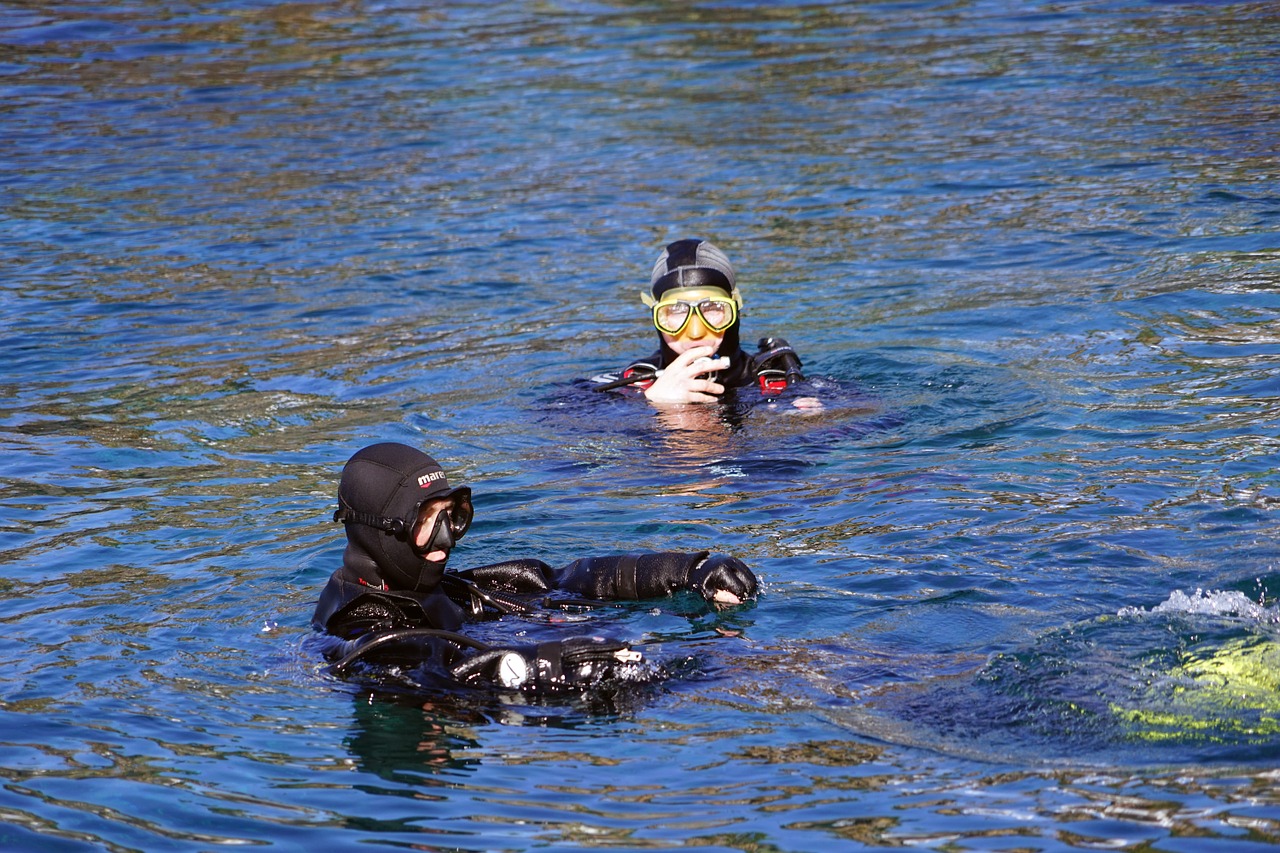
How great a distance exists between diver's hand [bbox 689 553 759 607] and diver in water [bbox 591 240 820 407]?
309cm

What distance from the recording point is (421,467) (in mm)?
5500

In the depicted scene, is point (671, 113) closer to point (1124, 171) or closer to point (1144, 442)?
point (1124, 171)

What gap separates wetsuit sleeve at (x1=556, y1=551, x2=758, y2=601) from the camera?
580cm

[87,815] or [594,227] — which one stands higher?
[594,227]

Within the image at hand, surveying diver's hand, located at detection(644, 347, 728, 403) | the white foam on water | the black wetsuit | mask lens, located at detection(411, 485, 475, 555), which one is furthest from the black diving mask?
the black wetsuit

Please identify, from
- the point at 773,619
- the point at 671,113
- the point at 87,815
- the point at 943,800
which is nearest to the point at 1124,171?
the point at 671,113

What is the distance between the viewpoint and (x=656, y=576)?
5.99m

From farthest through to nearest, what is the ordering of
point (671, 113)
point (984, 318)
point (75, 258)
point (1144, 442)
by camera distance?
point (671, 113)
point (75, 258)
point (984, 318)
point (1144, 442)

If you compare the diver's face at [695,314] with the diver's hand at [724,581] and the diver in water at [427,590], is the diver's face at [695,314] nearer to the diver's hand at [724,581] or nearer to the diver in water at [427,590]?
the diver in water at [427,590]

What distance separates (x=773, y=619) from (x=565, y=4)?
19.7 m

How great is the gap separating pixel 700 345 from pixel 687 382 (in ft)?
0.94

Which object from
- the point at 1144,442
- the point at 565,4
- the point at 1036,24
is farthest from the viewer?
the point at 565,4

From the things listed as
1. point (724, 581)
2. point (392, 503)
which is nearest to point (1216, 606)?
point (724, 581)

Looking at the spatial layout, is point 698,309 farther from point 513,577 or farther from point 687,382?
point 513,577
